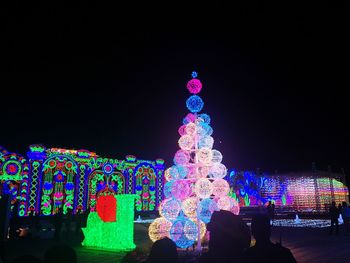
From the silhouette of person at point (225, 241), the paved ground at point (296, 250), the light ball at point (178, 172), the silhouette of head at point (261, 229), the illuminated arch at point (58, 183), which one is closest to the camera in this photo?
the silhouette of person at point (225, 241)

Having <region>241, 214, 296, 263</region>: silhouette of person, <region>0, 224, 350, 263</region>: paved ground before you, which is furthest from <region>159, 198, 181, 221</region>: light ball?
<region>241, 214, 296, 263</region>: silhouette of person

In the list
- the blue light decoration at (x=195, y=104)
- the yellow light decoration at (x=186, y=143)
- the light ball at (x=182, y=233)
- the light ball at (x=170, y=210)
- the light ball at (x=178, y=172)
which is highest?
the blue light decoration at (x=195, y=104)

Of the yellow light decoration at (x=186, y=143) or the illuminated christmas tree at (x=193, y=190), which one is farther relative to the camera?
the yellow light decoration at (x=186, y=143)

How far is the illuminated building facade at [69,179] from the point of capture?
15648 mm

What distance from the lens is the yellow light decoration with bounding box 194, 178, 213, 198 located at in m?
7.79

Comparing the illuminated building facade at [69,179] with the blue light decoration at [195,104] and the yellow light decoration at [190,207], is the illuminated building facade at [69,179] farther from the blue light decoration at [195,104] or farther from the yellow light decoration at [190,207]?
the blue light decoration at [195,104]

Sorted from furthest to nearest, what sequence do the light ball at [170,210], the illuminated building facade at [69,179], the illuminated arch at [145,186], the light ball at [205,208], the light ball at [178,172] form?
the illuminated arch at [145,186] < the illuminated building facade at [69,179] < the light ball at [178,172] < the light ball at [170,210] < the light ball at [205,208]

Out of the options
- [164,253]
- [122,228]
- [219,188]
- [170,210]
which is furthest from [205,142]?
[164,253]

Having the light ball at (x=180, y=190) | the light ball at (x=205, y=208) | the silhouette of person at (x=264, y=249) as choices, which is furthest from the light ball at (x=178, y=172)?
the silhouette of person at (x=264, y=249)

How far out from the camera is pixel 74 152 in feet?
61.4

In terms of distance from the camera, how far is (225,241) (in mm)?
2045

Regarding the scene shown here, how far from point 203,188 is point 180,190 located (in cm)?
67

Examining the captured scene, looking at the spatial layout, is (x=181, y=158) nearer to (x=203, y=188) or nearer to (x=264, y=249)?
(x=203, y=188)

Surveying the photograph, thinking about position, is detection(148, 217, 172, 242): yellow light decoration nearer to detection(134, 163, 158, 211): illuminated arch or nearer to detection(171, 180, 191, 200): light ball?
detection(171, 180, 191, 200): light ball
